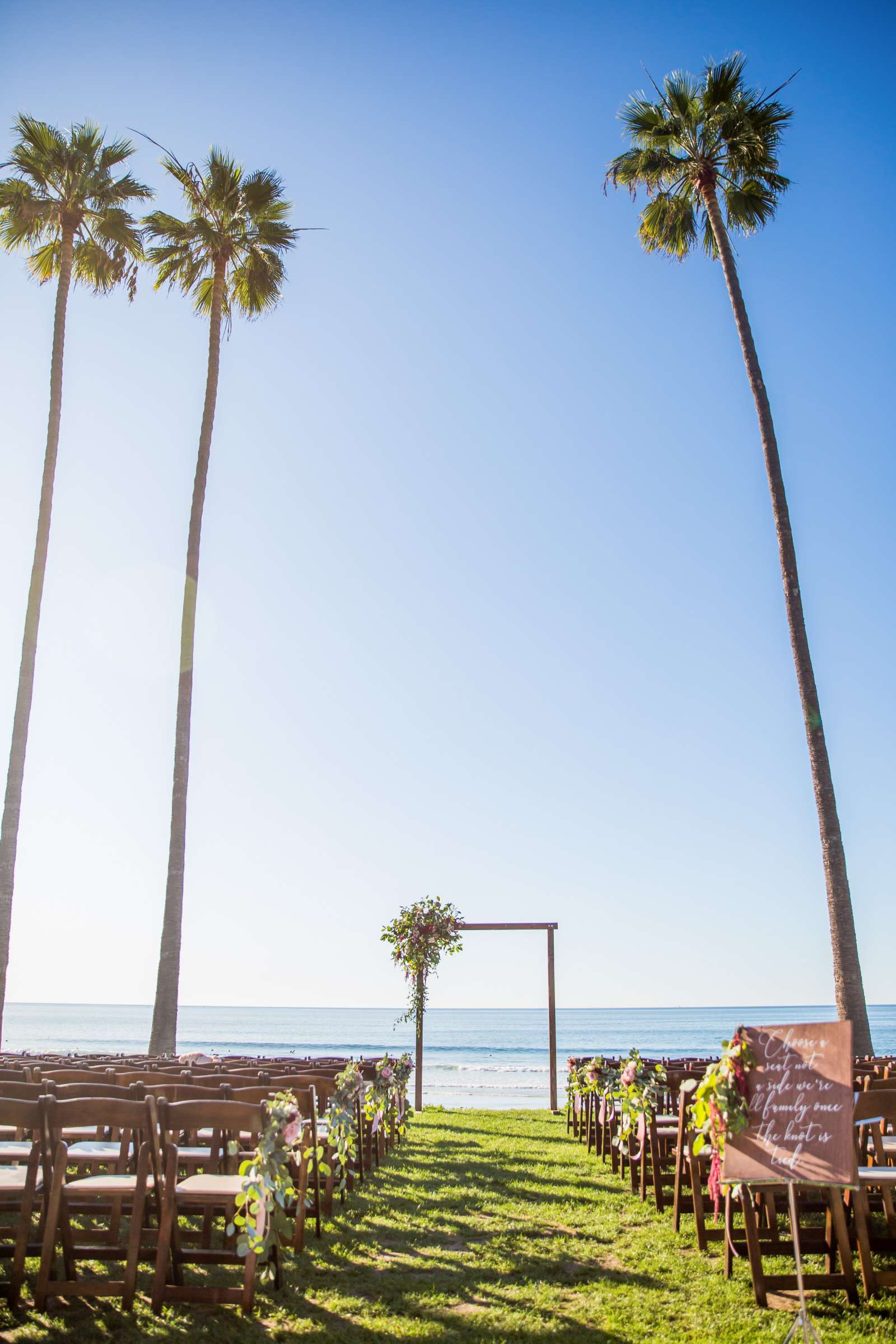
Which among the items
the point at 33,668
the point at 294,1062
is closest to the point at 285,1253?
the point at 294,1062

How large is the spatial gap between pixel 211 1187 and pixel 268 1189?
0.47m

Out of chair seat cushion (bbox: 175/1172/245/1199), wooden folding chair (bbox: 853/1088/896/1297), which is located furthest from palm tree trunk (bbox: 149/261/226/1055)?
wooden folding chair (bbox: 853/1088/896/1297)

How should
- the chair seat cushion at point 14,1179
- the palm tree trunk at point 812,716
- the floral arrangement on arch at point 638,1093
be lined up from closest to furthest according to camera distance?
the chair seat cushion at point 14,1179 < the floral arrangement on arch at point 638,1093 < the palm tree trunk at point 812,716

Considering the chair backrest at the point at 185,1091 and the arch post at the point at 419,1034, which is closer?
the chair backrest at the point at 185,1091

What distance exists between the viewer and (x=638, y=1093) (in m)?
7.12

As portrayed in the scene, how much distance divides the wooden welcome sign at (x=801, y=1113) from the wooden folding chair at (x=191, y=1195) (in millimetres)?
2317

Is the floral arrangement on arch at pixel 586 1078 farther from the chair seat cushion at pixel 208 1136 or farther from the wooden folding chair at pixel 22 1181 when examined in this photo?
the wooden folding chair at pixel 22 1181

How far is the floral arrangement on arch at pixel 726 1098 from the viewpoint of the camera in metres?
4.36

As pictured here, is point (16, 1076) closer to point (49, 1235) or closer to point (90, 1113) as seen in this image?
point (49, 1235)

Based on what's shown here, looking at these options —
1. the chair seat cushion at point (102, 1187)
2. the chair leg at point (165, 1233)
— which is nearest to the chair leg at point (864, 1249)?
the chair leg at point (165, 1233)

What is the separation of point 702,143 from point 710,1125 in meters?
14.9

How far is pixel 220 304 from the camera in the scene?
16422mm

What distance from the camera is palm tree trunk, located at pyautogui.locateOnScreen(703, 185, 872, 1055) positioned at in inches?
421

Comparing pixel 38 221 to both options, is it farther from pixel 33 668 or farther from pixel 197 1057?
pixel 197 1057
